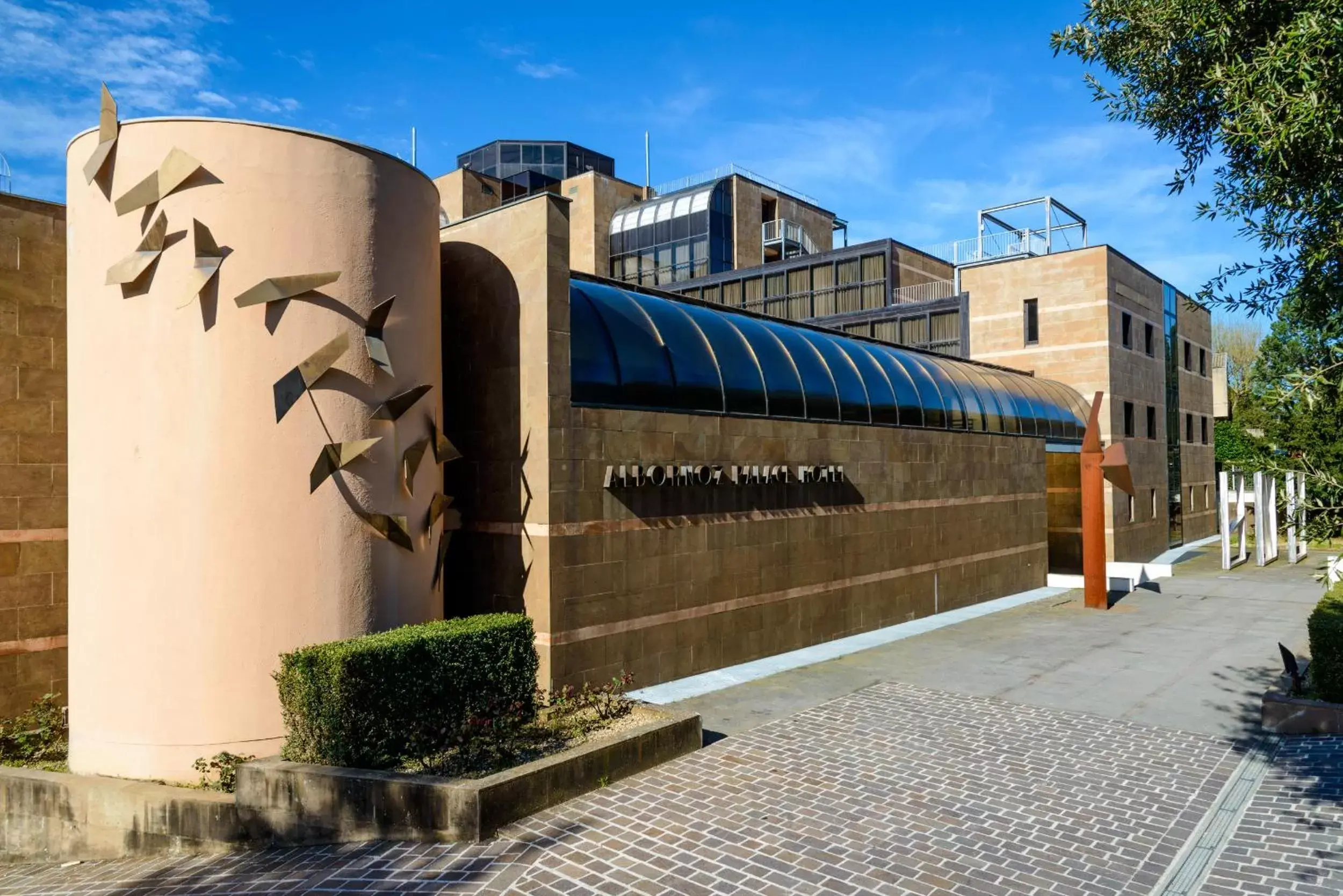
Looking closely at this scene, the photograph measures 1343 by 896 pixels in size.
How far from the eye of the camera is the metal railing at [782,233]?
56.1m

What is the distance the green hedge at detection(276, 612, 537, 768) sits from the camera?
10.1 meters

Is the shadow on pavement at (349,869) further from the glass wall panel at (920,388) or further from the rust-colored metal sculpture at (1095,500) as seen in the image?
the rust-colored metal sculpture at (1095,500)

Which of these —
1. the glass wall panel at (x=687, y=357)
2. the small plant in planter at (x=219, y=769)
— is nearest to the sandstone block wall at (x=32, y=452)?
the small plant in planter at (x=219, y=769)

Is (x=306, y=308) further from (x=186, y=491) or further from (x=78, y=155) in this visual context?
(x=78, y=155)

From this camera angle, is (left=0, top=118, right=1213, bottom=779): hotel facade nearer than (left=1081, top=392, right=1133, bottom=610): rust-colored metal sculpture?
Yes

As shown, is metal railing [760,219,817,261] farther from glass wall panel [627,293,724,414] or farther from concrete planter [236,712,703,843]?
concrete planter [236,712,703,843]

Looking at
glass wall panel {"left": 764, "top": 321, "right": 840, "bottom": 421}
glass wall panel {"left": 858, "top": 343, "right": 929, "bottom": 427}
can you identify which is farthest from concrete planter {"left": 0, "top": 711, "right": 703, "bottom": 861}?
glass wall panel {"left": 858, "top": 343, "right": 929, "bottom": 427}

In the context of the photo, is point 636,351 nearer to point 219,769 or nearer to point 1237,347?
point 219,769

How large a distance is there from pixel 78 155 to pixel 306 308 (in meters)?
4.01

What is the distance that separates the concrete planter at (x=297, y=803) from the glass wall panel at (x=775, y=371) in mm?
7946

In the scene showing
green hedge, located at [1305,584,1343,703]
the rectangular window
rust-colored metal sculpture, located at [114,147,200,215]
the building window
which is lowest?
green hedge, located at [1305,584,1343,703]

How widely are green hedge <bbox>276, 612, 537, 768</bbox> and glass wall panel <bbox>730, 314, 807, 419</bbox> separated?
8.49m

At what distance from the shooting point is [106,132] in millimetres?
11641

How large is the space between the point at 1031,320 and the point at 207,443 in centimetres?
3287
